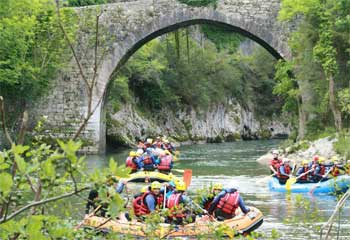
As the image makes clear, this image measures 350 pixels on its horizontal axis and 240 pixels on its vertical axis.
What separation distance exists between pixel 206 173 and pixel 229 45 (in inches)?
1167

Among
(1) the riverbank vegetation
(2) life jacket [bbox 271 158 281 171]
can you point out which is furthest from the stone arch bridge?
(2) life jacket [bbox 271 158 281 171]

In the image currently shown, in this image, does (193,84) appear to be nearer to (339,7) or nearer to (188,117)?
(188,117)

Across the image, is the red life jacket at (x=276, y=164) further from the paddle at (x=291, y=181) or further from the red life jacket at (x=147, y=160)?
the red life jacket at (x=147, y=160)

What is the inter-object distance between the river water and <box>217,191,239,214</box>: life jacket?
0.91ft

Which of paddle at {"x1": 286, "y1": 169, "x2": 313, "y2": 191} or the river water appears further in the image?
paddle at {"x1": 286, "y1": 169, "x2": 313, "y2": 191}

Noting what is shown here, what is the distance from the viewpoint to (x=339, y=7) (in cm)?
2147

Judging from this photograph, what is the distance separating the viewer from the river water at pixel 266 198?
9.58 m

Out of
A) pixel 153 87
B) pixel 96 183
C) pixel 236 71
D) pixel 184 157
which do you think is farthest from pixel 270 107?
pixel 96 183

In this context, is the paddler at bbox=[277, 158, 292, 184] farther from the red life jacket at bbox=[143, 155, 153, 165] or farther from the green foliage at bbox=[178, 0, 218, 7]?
the green foliage at bbox=[178, 0, 218, 7]

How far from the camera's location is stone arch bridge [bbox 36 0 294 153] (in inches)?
1024

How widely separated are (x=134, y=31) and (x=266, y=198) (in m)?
12.8

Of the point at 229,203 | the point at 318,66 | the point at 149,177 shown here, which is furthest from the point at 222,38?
the point at 229,203

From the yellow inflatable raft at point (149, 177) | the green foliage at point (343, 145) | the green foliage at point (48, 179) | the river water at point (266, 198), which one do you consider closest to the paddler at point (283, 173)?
the river water at point (266, 198)

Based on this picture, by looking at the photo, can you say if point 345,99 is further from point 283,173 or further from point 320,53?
point 283,173
